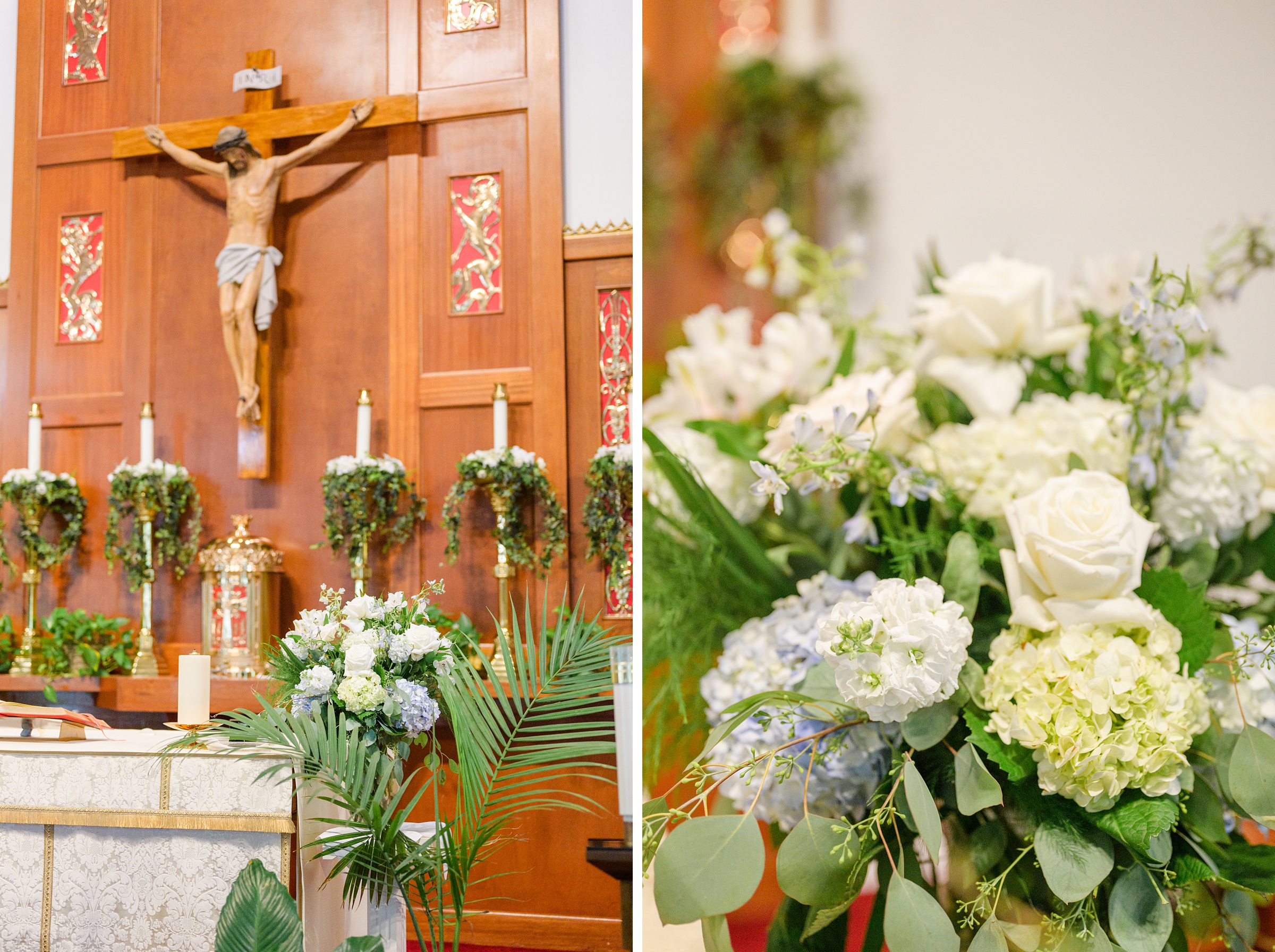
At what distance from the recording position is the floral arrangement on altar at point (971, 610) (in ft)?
1.70

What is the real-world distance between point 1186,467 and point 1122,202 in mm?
179

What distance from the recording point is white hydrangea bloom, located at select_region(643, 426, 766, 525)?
25.3 inches

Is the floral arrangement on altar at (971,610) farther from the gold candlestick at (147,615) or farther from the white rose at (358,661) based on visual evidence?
the gold candlestick at (147,615)

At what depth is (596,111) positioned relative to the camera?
228 cm

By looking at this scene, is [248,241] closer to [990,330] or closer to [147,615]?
[147,615]

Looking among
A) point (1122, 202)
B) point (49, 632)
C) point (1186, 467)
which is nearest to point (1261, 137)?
point (1122, 202)

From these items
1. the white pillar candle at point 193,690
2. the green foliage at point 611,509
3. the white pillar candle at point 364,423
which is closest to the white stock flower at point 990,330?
the white pillar candle at point 193,690

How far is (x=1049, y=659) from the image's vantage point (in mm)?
530

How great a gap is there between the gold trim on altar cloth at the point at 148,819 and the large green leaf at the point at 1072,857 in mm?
950

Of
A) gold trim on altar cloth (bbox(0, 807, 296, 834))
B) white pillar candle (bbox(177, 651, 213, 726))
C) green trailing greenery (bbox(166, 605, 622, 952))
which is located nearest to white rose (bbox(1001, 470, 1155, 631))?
green trailing greenery (bbox(166, 605, 622, 952))

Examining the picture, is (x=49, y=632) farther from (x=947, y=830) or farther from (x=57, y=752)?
(x=947, y=830)

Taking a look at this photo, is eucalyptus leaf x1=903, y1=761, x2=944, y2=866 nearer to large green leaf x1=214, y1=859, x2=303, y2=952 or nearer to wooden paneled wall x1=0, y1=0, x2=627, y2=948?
large green leaf x1=214, y1=859, x2=303, y2=952

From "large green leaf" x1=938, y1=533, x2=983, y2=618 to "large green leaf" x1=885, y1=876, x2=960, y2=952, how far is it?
16cm

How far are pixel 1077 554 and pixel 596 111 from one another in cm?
201
